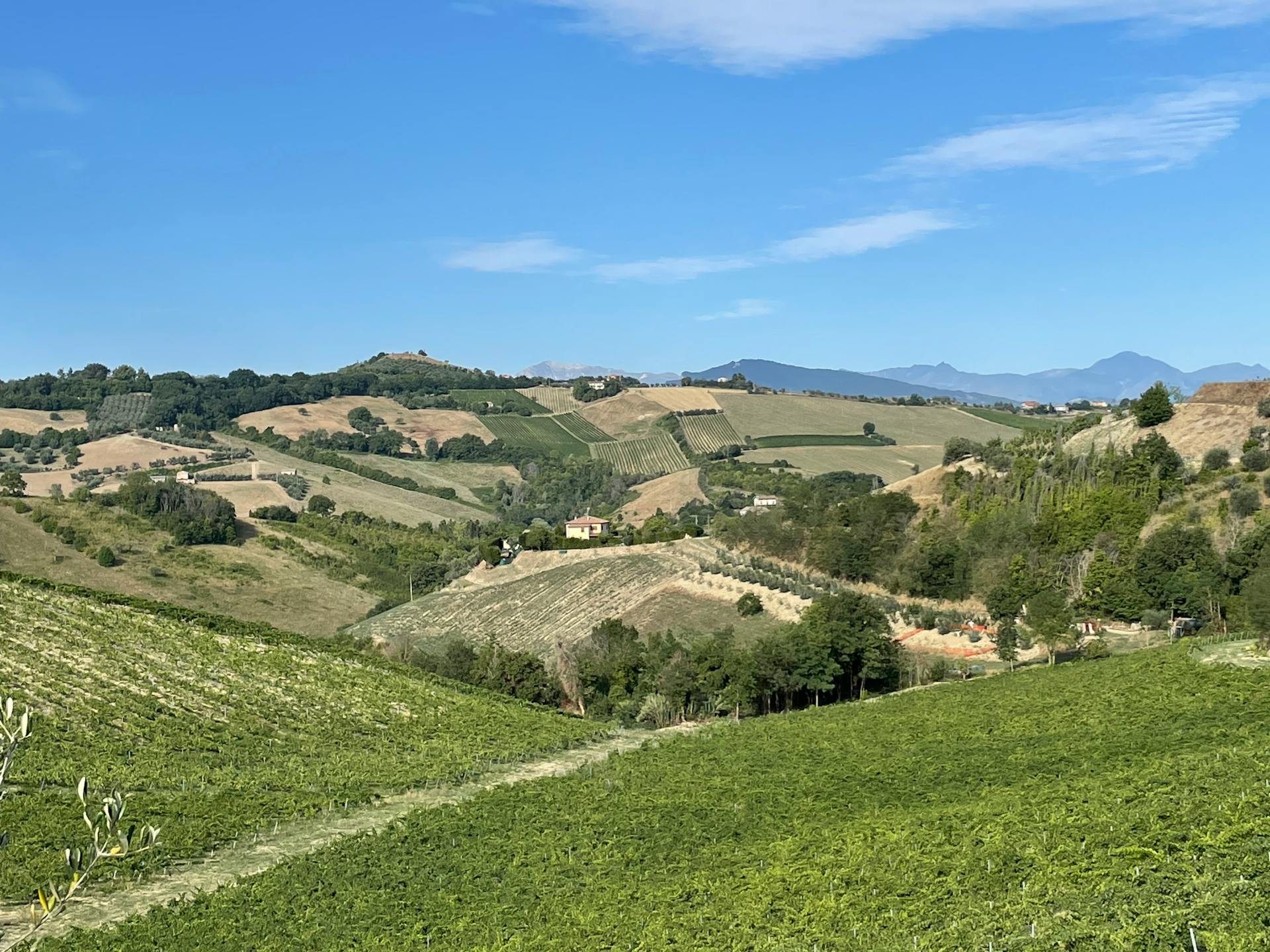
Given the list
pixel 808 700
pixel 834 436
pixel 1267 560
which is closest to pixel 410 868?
pixel 808 700

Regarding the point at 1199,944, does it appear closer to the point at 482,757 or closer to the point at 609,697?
the point at 482,757

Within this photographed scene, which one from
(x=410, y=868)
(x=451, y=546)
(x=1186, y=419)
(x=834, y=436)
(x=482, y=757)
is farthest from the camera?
(x=834, y=436)

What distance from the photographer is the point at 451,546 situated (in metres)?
127

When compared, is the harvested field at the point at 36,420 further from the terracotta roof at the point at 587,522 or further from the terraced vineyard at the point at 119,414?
the terracotta roof at the point at 587,522

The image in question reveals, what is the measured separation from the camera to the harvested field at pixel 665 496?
458 ft

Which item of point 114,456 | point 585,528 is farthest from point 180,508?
point 114,456

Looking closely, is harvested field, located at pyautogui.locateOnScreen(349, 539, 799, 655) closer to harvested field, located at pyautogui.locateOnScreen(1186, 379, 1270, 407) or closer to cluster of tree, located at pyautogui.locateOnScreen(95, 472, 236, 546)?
cluster of tree, located at pyautogui.locateOnScreen(95, 472, 236, 546)

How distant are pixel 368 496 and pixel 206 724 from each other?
345ft

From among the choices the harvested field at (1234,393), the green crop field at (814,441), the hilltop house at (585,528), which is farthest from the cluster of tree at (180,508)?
the harvested field at (1234,393)

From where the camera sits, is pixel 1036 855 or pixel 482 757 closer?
pixel 1036 855

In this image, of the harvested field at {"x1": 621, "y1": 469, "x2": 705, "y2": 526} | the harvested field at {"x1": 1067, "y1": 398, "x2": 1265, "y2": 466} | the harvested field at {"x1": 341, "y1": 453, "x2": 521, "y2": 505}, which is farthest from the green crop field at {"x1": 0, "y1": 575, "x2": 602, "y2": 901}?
the harvested field at {"x1": 341, "y1": 453, "x2": 521, "y2": 505}

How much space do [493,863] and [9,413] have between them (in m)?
176

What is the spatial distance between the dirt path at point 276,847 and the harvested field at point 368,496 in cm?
10025

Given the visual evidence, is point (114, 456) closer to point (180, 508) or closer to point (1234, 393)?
point (180, 508)
